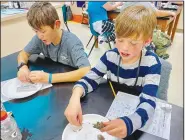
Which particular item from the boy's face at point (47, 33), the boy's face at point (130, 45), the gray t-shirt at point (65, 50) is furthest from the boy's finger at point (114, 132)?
the boy's face at point (47, 33)

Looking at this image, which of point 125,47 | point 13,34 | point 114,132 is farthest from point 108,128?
point 13,34

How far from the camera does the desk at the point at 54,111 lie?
2.04 ft

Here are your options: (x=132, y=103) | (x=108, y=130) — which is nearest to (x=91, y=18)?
(x=132, y=103)

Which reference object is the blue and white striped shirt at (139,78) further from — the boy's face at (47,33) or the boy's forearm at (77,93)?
the boy's face at (47,33)

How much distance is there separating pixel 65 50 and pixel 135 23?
1.84ft

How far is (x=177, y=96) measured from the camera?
1.91 metres

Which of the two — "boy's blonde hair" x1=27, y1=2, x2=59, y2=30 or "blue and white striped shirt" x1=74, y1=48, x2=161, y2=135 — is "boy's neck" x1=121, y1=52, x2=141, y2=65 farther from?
"boy's blonde hair" x1=27, y1=2, x2=59, y2=30

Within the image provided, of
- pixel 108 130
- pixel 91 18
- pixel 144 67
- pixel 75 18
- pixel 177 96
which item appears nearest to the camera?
pixel 108 130

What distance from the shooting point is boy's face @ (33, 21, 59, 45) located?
1089 mm

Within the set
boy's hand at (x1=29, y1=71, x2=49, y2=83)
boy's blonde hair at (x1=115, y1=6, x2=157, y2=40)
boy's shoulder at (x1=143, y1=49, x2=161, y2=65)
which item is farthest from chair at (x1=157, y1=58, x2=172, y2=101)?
boy's hand at (x1=29, y1=71, x2=49, y2=83)

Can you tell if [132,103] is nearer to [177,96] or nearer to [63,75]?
[63,75]

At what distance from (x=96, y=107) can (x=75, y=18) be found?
171 inches

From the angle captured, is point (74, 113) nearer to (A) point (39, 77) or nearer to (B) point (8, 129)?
(B) point (8, 129)

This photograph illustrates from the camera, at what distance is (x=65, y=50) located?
3.93 ft
